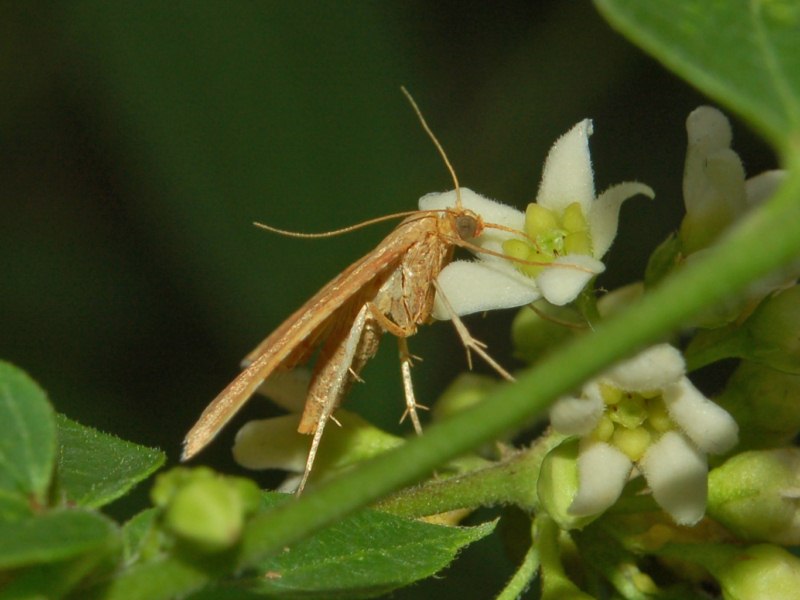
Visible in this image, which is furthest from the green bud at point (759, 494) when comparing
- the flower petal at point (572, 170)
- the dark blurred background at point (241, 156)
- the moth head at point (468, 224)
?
the dark blurred background at point (241, 156)

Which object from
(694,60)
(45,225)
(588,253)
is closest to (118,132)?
(45,225)

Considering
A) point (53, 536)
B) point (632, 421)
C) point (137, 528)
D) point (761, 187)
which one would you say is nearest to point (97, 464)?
point (137, 528)

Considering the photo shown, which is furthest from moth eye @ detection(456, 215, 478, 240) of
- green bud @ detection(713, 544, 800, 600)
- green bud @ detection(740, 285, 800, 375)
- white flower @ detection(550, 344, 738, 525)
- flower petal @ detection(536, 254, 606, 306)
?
green bud @ detection(713, 544, 800, 600)

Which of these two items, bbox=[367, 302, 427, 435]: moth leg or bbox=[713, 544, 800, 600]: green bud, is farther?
bbox=[367, 302, 427, 435]: moth leg

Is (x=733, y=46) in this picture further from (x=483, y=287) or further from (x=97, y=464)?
(x=97, y=464)

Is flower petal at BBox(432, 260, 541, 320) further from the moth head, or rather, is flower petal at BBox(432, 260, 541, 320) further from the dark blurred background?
the dark blurred background

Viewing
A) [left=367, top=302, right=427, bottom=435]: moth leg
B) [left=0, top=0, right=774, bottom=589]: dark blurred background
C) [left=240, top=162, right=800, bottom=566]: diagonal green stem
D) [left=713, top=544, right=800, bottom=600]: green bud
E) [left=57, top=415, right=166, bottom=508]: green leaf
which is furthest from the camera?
[left=0, top=0, right=774, bottom=589]: dark blurred background

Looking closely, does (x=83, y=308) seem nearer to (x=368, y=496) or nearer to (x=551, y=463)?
(x=551, y=463)

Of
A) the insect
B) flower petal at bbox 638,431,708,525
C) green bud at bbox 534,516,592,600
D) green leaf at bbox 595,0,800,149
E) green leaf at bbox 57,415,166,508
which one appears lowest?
green bud at bbox 534,516,592,600
